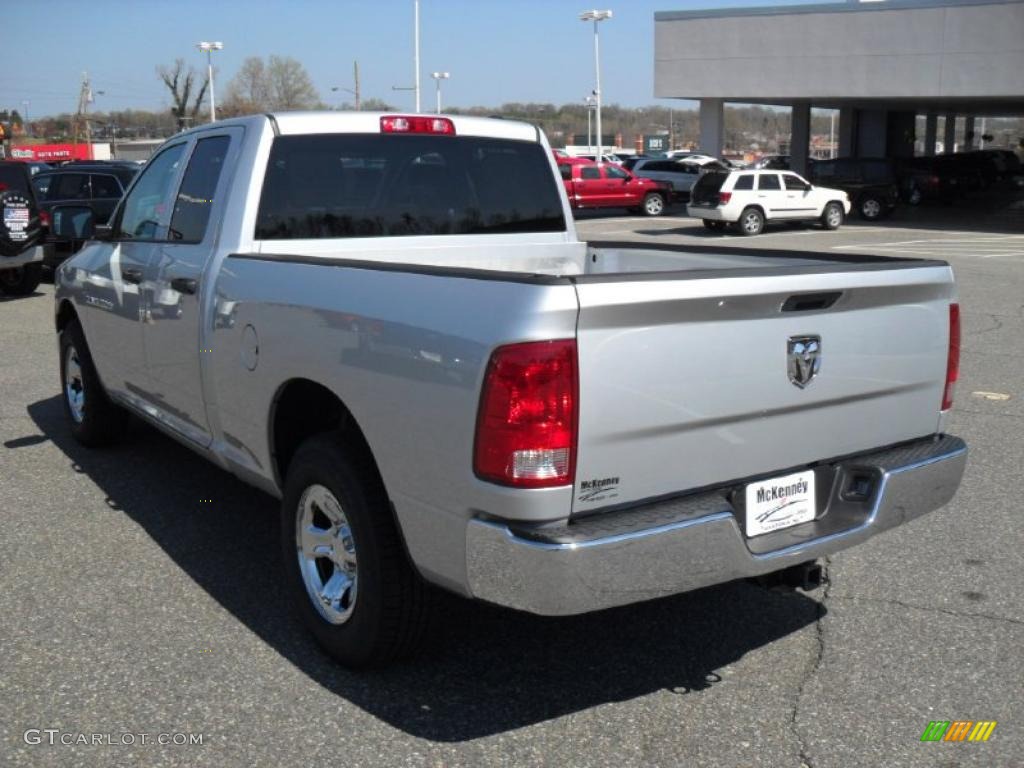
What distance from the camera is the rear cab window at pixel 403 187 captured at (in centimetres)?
455

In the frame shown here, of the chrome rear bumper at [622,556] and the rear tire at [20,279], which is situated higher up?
the chrome rear bumper at [622,556]

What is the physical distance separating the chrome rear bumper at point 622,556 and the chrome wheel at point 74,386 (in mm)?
4388

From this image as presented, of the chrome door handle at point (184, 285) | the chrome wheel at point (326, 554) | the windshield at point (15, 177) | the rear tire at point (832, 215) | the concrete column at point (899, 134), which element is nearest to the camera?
the chrome wheel at point (326, 554)

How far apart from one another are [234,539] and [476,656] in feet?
5.68

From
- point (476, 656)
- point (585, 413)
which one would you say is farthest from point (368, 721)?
point (585, 413)

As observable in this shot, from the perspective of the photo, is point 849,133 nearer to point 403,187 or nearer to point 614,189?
point 614,189

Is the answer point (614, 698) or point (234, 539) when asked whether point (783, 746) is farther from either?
point (234, 539)

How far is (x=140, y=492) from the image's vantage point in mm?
5852

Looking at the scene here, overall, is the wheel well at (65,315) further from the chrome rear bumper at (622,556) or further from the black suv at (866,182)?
Answer: the black suv at (866,182)

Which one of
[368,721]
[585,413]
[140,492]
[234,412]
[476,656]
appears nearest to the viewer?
[585,413]

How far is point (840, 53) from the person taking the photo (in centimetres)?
3134

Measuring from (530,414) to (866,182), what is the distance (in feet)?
103

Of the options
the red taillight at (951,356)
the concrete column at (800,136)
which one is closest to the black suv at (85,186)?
the red taillight at (951,356)

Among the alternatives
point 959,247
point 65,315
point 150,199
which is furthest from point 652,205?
point 150,199
